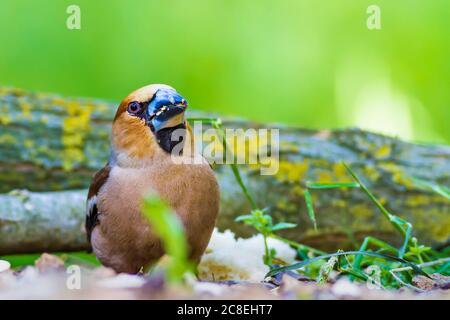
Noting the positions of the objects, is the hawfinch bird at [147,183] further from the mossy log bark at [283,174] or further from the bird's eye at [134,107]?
the mossy log bark at [283,174]

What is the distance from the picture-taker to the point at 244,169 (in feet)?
12.2

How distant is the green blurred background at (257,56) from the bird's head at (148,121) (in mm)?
2954

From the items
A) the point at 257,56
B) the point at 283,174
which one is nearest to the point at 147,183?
the point at 283,174

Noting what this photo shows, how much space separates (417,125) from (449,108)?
0.44 metres

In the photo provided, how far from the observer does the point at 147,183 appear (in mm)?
2461

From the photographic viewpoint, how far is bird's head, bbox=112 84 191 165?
2.49 m

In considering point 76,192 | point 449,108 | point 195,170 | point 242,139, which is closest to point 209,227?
point 195,170

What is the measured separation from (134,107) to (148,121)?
0.30ft

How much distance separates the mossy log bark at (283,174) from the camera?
11.6ft

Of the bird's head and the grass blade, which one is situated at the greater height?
the bird's head

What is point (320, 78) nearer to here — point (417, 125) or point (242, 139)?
point (417, 125)

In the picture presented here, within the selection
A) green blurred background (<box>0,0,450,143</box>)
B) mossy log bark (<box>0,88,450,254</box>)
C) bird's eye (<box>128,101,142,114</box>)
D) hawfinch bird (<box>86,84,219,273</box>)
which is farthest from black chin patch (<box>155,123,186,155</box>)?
green blurred background (<box>0,0,450,143</box>)

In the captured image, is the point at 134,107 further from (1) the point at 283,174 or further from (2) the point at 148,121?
(1) the point at 283,174

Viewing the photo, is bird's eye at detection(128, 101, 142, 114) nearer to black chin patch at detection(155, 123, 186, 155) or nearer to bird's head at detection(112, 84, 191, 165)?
bird's head at detection(112, 84, 191, 165)
